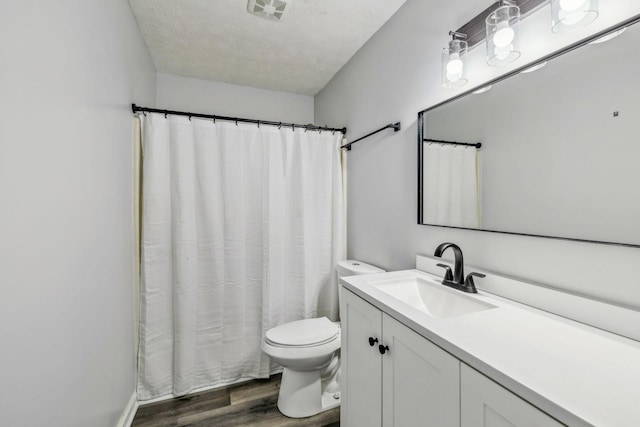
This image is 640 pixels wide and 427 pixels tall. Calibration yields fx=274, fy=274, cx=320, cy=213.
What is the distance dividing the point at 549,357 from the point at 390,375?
0.51 metres

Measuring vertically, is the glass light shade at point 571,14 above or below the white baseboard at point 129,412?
above

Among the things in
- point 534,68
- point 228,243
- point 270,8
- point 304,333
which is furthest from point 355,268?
point 270,8

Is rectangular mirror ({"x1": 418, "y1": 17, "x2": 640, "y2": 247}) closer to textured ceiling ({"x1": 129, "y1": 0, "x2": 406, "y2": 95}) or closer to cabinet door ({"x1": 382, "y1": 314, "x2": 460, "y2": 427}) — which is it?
cabinet door ({"x1": 382, "y1": 314, "x2": 460, "y2": 427})

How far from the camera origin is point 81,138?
101 centimetres

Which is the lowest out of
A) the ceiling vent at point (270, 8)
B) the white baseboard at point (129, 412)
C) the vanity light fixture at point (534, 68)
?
the white baseboard at point (129, 412)

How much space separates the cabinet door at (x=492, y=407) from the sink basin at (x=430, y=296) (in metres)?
0.43

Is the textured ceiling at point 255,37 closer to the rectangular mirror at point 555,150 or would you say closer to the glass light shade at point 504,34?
the glass light shade at point 504,34

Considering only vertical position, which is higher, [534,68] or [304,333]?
[534,68]

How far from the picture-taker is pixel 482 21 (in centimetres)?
118

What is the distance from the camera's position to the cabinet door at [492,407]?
0.54 metres

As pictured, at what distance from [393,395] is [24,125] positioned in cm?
137

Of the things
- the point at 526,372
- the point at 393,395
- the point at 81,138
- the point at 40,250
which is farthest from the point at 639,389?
the point at 81,138

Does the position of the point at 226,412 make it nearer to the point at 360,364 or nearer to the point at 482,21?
the point at 360,364

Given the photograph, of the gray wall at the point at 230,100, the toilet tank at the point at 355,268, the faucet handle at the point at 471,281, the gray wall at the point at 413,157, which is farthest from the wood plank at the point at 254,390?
the gray wall at the point at 230,100
